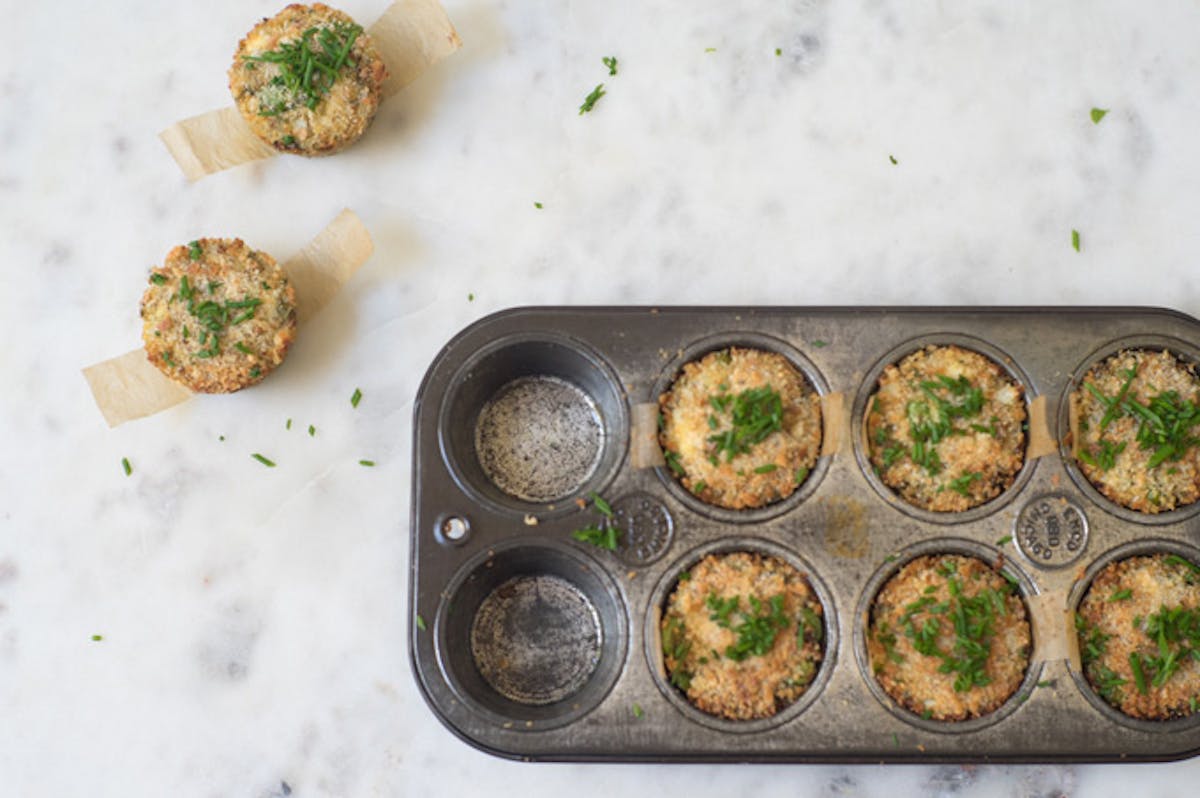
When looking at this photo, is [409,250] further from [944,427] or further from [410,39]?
[944,427]

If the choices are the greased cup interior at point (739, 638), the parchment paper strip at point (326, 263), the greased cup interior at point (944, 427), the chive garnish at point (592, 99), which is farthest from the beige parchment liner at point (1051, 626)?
the parchment paper strip at point (326, 263)

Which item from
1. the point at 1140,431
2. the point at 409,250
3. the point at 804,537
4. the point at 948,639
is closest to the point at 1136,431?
the point at 1140,431

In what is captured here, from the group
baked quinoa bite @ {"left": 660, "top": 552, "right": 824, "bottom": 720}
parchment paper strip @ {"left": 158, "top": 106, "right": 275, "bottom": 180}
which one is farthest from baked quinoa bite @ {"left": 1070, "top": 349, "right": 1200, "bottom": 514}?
parchment paper strip @ {"left": 158, "top": 106, "right": 275, "bottom": 180}

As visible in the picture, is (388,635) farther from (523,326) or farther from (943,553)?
(943,553)

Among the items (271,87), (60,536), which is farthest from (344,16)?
(60,536)

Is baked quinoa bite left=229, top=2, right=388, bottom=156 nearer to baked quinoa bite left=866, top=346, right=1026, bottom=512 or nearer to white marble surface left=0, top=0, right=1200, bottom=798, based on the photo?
white marble surface left=0, top=0, right=1200, bottom=798
